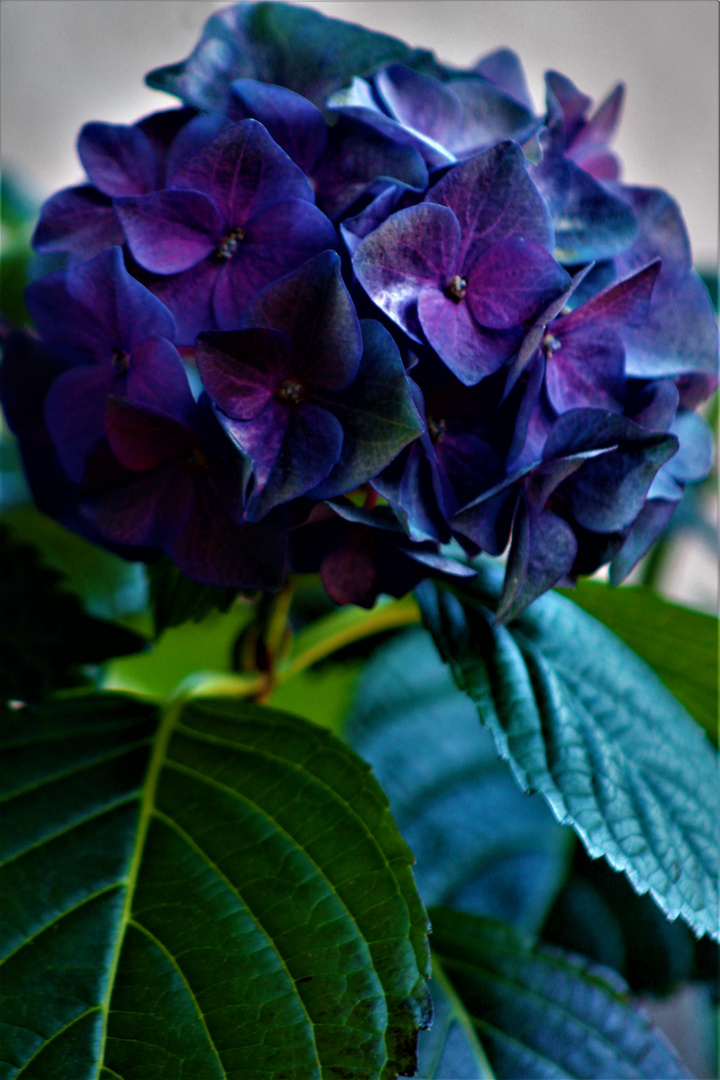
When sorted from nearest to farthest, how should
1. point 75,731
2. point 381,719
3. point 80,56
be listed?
point 75,731 → point 381,719 → point 80,56

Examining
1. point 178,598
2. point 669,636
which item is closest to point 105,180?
point 178,598

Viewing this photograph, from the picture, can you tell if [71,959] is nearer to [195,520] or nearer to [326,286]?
[195,520]

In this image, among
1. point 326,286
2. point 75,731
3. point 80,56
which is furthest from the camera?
point 80,56

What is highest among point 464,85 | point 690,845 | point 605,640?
point 464,85

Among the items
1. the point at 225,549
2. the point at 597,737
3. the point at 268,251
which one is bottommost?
the point at 597,737

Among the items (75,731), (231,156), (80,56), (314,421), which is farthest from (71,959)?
(80,56)

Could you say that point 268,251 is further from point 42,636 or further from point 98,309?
point 42,636
